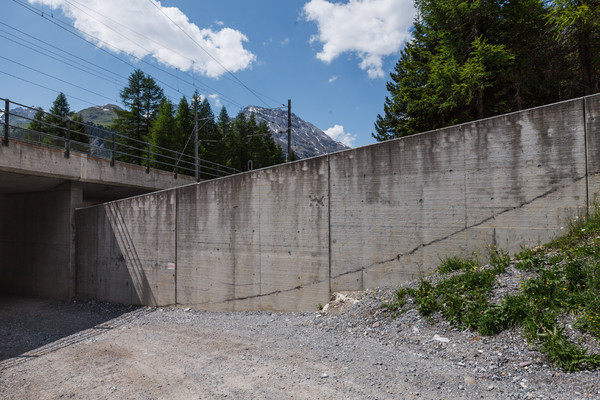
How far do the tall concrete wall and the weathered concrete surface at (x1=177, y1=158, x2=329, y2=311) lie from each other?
3 centimetres

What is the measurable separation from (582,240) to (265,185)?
21.1 ft

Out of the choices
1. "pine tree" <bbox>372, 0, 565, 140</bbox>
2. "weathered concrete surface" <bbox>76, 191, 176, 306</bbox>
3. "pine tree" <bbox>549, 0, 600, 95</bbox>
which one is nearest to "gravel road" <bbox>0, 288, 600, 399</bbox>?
"weathered concrete surface" <bbox>76, 191, 176, 306</bbox>

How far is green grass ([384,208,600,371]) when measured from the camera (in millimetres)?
3902

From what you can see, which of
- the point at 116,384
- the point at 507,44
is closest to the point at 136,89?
the point at 507,44

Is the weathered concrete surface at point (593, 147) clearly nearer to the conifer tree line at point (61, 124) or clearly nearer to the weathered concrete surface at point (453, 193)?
the weathered concrete surface at point (453, 193)

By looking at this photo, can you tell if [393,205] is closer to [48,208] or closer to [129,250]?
[129,250]

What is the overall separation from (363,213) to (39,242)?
12684mm

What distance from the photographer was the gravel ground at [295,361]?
375 centimetres

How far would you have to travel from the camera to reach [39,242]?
1259 cm

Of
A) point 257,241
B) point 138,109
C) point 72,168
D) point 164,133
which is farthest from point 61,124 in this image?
point 257,241

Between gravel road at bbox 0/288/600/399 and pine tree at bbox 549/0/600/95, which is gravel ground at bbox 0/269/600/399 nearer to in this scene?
gravel road at bbox 0/288/600/399

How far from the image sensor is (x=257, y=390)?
4.02 metres

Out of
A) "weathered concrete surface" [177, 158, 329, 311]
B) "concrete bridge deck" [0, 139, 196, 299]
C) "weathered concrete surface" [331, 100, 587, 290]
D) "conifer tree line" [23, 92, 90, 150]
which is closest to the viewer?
"weathered concrete surface" [331, 100, 587, 290]

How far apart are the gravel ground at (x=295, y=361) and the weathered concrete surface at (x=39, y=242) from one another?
452 centimetres
